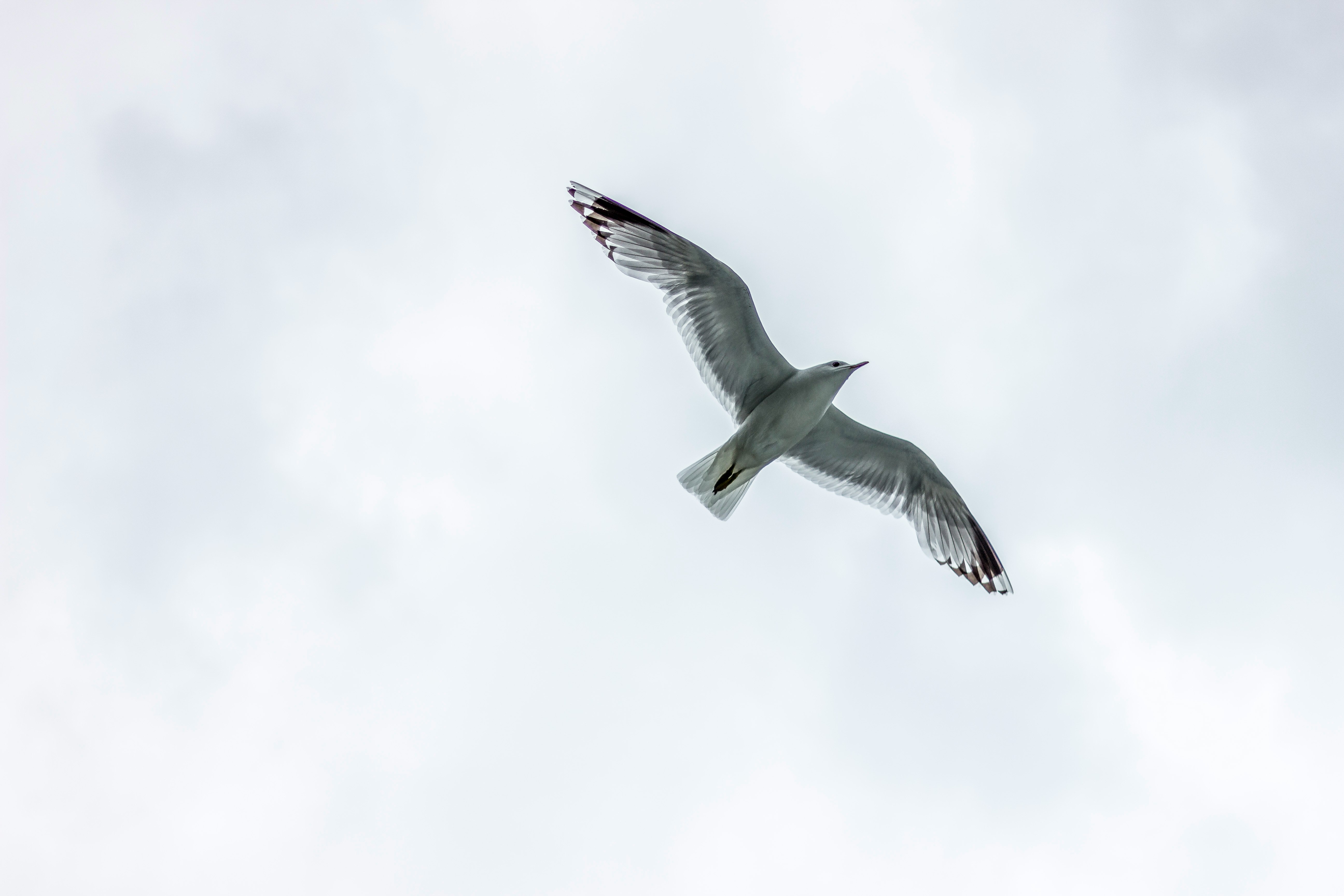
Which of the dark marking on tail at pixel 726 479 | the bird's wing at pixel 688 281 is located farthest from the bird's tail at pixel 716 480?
the bird's wing at pixel 688 281

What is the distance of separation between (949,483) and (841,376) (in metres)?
2.02

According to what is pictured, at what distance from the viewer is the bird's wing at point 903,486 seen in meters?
10.7

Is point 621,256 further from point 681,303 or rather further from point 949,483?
point 949,483

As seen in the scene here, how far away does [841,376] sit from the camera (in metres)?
9.74

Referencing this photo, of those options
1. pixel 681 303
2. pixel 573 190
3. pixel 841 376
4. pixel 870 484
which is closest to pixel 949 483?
pixel 870 484

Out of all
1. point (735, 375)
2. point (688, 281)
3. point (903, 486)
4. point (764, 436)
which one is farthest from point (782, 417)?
point (903, 486)

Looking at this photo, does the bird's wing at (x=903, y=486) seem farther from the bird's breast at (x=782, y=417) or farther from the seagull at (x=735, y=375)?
the bird's breast at (x=782, y=417)

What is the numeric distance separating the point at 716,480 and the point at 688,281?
1.72 m

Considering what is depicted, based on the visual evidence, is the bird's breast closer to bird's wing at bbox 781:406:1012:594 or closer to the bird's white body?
the bird's white body

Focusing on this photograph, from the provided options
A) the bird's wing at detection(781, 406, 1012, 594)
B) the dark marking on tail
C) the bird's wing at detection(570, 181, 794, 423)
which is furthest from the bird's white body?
the bird's wing at detection(781, 406, 1012, 594)

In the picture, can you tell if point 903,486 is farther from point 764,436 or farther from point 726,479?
point 726,479

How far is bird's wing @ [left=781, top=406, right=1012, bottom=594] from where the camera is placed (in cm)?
1073

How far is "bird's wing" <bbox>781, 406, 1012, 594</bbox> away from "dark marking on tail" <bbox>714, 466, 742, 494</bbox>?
3.08 feet

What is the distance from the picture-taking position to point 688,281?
9609 mm
